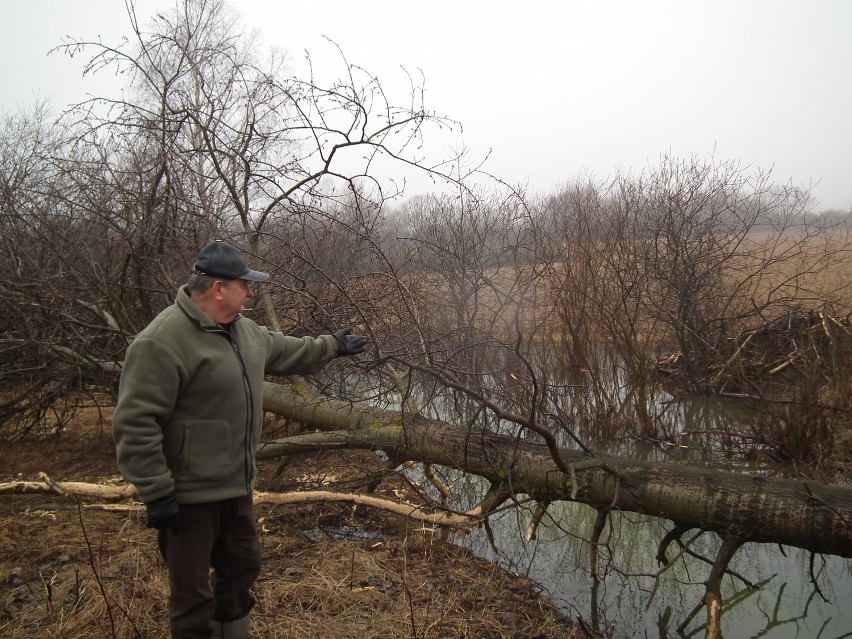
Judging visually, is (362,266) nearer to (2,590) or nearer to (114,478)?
(114,478)

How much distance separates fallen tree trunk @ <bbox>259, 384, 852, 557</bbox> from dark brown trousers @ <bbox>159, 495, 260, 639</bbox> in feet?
5.41

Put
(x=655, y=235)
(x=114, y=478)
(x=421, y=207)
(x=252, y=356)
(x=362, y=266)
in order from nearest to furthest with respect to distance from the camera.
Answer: (x=252, y=356) < (x=114, y=478) < (x=362, y=266) < (x=655, y=235) < (x=421, y=207)

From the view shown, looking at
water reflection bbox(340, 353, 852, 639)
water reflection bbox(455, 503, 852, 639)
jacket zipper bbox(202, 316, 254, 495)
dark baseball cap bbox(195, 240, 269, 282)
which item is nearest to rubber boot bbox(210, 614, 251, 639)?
jacket zipper bbox(202, 316, 254, 495)

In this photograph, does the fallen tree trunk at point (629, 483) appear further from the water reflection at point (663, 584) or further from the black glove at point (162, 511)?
the black glove at point (162, 511)

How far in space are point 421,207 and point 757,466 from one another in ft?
21.4

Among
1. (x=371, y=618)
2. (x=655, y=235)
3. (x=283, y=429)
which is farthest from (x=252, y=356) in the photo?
(x=655, y=235)

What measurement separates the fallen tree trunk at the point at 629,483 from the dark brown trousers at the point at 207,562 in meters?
1.65

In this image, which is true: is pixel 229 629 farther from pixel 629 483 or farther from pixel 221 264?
pixel 629 483

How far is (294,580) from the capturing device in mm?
3607

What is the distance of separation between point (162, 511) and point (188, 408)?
0.36 metres

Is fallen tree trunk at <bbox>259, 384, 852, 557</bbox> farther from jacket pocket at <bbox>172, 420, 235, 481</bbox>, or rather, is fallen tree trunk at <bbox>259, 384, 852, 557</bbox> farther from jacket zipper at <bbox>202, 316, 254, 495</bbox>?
jacket pocket at <bbox>172, 420, 235, 481</bbox>

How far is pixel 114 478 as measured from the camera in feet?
17.6

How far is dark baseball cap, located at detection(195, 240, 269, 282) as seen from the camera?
2.47m

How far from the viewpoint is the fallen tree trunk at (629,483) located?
332 centimetres
